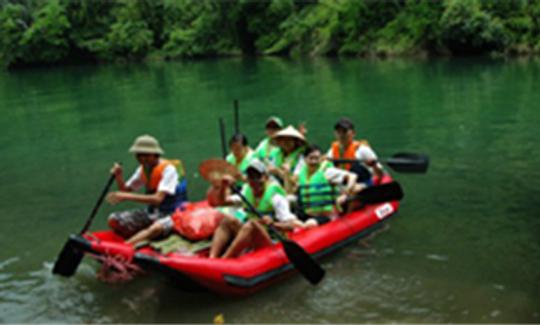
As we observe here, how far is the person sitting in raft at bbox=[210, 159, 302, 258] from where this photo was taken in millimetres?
5023

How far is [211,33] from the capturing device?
150 feet

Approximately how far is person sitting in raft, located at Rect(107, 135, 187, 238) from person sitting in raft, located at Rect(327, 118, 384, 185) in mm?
1915

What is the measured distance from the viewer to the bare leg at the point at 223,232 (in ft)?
16.5

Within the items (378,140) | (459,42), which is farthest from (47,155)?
(459,42)

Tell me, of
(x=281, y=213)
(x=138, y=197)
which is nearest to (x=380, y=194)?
(x=281, y=213)

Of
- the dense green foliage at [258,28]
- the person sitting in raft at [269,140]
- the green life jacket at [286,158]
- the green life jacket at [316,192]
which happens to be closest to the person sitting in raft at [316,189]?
the green life jacket at [316,192]

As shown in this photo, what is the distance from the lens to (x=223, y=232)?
507 centimetres

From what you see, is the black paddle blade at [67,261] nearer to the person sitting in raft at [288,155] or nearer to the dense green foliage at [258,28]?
the person sitting in raft at [288,155]

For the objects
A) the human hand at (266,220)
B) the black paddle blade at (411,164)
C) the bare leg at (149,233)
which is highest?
the black paddle blade at (411,164)

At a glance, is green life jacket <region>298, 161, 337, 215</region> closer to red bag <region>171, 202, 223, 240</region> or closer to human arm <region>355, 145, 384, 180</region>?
human arm <region>355, 145, 384, 180</region>

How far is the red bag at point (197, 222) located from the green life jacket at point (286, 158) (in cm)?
134

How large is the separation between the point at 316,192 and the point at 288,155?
77 cm

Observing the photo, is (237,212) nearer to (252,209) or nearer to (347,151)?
(252,209)

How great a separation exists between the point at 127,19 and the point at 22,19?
844 cm
